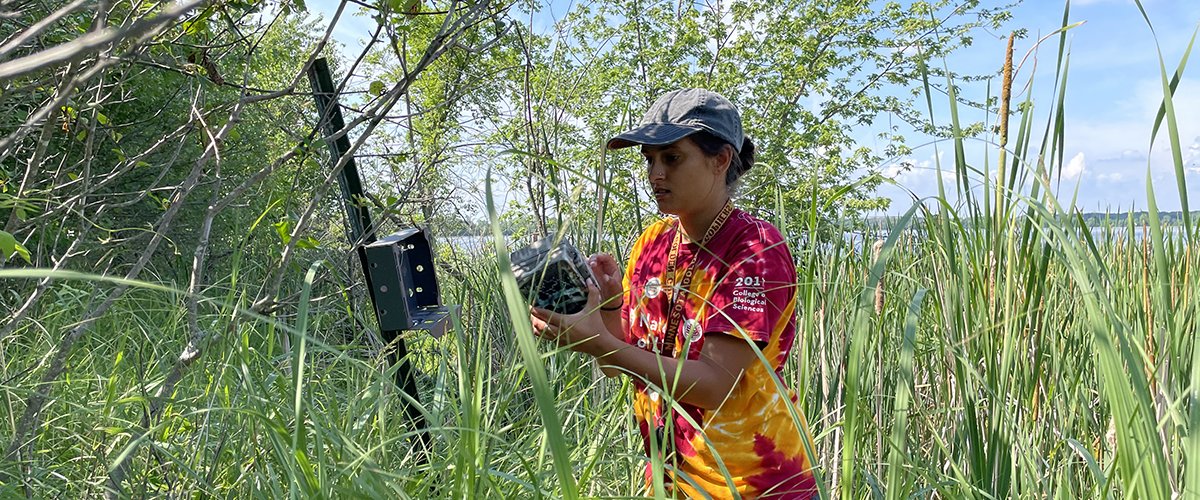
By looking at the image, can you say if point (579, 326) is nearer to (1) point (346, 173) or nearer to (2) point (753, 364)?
(2) point (753, 364)

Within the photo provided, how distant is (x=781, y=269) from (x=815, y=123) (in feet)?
36.7

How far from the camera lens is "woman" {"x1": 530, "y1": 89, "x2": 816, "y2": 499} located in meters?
1.52

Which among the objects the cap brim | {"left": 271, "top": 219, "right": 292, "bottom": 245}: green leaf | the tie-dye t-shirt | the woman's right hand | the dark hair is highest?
the cap brim

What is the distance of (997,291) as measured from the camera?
146cm

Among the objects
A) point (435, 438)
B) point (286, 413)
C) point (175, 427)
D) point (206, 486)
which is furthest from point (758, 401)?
point (175, 427)

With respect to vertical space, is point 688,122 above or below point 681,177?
above

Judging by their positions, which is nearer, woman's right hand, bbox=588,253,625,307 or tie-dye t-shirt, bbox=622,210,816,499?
tie-dye t-shirt, bbox=622,210,816,499

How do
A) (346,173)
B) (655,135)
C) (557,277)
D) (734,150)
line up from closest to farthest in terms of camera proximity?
1. (557,277)
2. (655,135)
3. (734,150)
4. (346,173)

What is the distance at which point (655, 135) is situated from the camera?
1638mm

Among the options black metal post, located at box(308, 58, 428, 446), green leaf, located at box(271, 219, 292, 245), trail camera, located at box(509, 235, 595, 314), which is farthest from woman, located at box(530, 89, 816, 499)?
green leaf, located at box(271, 219, 292, 245)

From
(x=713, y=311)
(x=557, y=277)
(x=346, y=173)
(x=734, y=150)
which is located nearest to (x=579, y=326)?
(x=557, y=277)

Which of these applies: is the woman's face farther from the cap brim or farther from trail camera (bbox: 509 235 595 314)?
trail camera (bbox: 509 235 595 314)

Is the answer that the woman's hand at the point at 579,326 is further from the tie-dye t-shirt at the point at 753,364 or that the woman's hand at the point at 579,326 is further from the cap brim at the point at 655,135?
the cap brim at the point at 655,135

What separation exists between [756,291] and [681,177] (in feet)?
0.94
